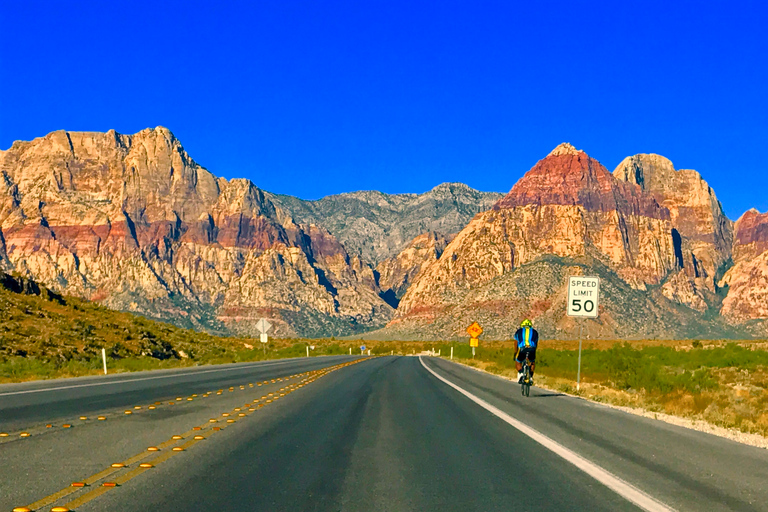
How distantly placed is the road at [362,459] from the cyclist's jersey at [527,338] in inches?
144

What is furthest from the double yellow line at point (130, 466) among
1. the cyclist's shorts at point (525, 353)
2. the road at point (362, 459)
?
the cyclist's shorts at point (525, 353)

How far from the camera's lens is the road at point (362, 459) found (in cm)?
757

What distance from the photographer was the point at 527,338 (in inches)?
844

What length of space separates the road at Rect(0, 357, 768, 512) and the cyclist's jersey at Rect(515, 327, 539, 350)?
3.65 metres

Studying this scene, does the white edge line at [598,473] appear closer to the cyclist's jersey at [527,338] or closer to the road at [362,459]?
the road at [362,459]

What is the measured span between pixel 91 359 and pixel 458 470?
33.8 m

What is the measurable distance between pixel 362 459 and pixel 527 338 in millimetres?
12292

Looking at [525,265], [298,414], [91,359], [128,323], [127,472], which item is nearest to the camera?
[127,472]

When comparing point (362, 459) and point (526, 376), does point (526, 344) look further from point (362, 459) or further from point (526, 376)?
point (362, 459)

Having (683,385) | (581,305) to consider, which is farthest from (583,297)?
(683,385)

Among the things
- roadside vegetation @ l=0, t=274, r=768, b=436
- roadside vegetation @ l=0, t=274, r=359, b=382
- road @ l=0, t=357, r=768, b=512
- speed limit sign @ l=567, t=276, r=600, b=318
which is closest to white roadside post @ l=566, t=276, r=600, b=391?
speed limit sign @ l=567, t=276, r=600, b=318

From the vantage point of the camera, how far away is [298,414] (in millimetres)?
15414

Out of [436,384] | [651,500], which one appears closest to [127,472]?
[651,500]

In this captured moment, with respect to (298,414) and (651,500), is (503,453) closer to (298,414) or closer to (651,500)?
(651,500)
